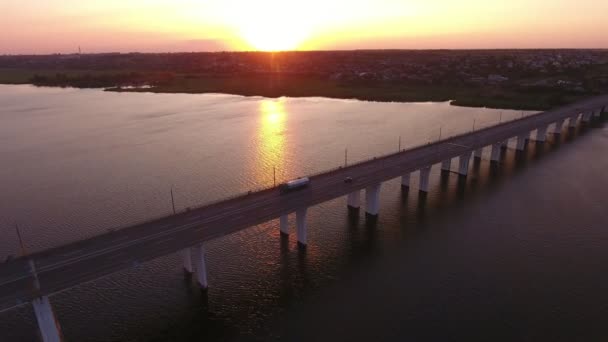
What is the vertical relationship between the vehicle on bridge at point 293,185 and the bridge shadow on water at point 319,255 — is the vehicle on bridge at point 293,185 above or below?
Answer: above

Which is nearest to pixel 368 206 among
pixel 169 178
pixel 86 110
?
pixel 169 178

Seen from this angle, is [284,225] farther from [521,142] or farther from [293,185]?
[521,142]

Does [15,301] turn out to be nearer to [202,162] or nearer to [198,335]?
[198,335]

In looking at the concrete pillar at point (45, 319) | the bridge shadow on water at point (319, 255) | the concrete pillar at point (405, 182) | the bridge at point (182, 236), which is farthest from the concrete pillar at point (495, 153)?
the concrete pillar at point (45, 319)

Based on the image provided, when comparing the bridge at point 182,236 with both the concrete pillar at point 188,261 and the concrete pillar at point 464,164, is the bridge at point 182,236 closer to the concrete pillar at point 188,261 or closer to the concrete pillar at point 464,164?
the concrete pillar at point 188,261

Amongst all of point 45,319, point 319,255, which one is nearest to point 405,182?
point 319,255
